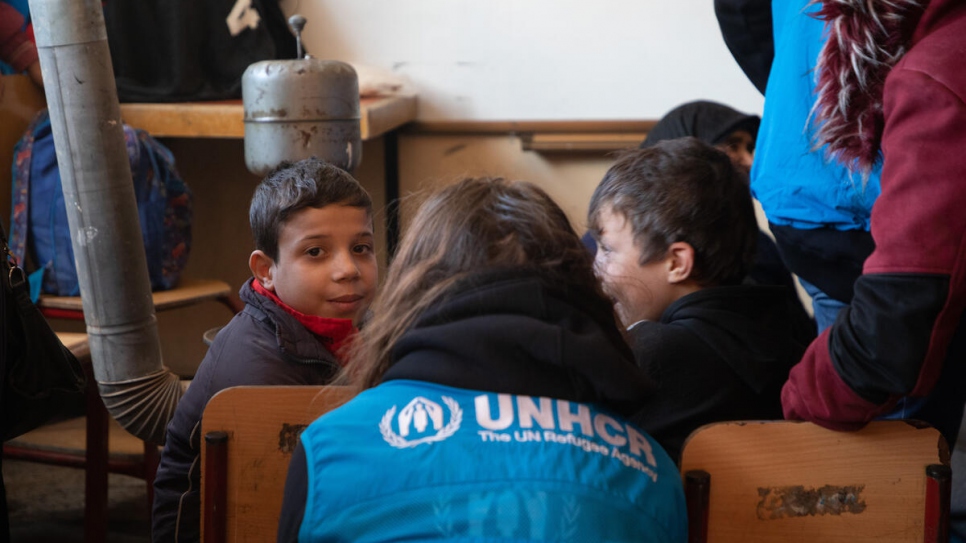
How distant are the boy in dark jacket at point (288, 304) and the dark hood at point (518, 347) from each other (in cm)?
52

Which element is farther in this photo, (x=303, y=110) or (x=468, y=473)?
(x=303, y=110)

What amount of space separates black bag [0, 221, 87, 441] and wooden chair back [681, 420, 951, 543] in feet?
3.27

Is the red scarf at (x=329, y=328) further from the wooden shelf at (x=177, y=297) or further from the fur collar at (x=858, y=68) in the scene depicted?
the wooden shelf at (x=177, y=297)

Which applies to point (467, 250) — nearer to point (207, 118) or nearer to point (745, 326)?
point (745, 326)

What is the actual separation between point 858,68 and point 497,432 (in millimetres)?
717

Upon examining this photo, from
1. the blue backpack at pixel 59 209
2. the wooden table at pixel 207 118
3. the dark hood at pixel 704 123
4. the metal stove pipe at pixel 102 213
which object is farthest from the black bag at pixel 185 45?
the metal stove pipe at pixel 102 213

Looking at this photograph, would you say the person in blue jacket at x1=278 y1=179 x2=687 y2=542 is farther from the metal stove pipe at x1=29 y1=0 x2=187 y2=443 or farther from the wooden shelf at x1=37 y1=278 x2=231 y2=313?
the wooden shelf at x1=37 y1=278 x2=231 y2=313

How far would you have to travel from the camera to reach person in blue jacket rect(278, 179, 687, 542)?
873 millimetres

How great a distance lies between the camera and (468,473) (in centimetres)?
87

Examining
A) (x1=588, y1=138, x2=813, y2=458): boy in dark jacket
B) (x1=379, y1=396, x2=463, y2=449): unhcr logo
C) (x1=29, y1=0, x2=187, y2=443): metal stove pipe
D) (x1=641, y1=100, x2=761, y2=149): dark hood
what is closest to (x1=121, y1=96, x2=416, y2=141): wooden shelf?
(x1=641, y1=100, x2=761, y2=149): dark hood

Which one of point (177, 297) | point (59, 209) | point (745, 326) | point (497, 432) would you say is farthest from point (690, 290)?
point (59, 209)

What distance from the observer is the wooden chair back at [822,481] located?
46.9 inches

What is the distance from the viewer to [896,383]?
1140mm

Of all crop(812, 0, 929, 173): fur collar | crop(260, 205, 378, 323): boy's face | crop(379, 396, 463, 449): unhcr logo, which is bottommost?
crop(260, 205, 378, 323): boy's face
